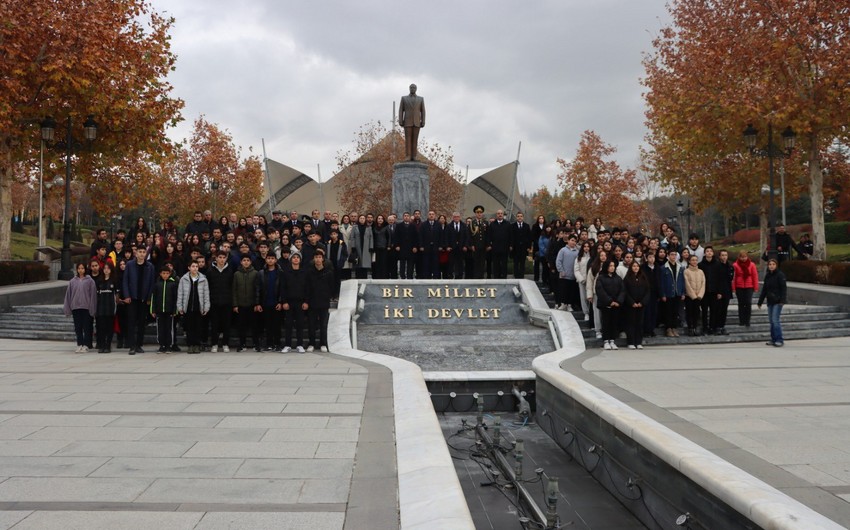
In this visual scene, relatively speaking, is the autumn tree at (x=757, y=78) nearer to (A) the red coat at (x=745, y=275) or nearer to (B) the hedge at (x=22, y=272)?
(A) the red coat at (x=745, y=275)

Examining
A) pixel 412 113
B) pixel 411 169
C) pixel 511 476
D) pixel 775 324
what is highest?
pixel 412 113

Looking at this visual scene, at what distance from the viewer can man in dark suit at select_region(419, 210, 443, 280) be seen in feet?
54.6

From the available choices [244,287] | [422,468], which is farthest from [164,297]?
[422,468]

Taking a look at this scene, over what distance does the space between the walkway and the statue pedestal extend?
365 inches

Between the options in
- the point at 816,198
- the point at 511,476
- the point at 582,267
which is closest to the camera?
the point at 511,476

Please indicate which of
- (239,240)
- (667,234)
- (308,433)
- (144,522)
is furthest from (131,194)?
(144,522)

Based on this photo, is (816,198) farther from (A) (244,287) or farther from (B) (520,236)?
(A) (244,287)

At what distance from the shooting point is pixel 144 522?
3986mm

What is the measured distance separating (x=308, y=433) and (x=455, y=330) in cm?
755

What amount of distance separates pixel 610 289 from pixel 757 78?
649 inches

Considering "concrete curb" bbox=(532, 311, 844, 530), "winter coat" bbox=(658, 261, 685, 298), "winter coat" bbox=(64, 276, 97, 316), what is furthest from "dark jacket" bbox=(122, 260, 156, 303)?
"winter coat" bbox=(658, 261, 685, 298)

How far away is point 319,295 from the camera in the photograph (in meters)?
12.1

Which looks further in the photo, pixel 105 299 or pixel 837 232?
pixel 837 232

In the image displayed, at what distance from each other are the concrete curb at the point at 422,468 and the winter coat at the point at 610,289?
4878 millimetres
